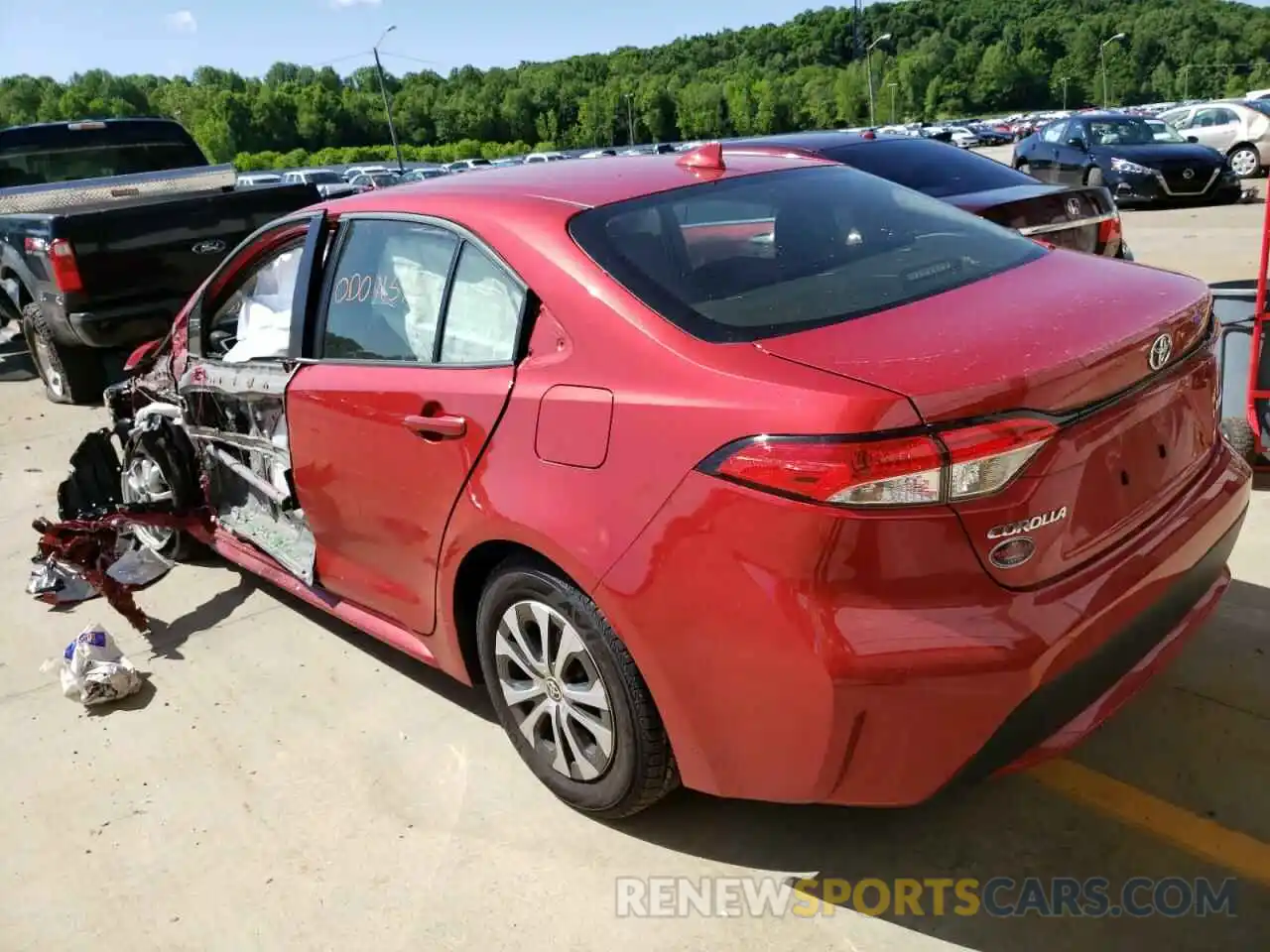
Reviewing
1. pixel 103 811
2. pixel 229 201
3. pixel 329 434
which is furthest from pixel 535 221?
pixel 229 201

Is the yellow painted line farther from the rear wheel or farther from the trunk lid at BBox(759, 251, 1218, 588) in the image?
the rear wheel

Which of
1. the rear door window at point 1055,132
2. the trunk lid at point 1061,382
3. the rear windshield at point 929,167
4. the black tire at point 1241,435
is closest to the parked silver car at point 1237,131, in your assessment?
the rear door window at point 1055,132

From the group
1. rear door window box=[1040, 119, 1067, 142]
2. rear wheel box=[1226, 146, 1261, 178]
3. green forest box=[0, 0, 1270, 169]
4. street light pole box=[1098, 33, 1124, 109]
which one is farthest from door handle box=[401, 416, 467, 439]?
street light pole box=[1098, 33, 1124, 109]

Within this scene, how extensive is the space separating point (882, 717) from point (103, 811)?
7.77ft

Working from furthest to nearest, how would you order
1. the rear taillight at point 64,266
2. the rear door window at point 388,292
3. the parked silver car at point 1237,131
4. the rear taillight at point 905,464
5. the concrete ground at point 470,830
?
the parked silver car at point 1237,131 → the rear taillight at point 64,266 → the rear door window at point 388,292 → the concrete ground at point 470,830 → the rear taillight at point 905,464

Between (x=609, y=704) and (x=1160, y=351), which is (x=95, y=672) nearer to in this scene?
(x=609, y=704)

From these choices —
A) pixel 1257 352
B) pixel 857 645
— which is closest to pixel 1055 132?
pixel 1257 352

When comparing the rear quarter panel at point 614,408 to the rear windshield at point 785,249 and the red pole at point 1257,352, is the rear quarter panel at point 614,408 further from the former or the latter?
the red pole at point 1257,352

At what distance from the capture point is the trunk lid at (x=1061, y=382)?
81.1 inches

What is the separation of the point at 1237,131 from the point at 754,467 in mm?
20687

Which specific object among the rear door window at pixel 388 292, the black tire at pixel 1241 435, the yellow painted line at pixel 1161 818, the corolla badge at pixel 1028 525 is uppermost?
the rear door window at pixel 388 292

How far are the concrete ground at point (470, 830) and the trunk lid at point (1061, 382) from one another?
816 millimetres

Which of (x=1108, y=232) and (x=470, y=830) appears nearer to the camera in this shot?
(x=470, y=830)

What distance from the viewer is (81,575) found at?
15.1 ft
